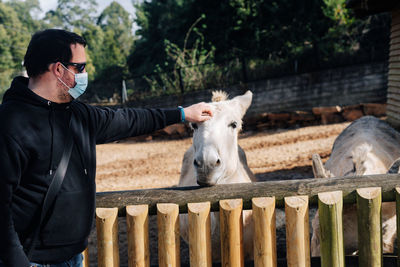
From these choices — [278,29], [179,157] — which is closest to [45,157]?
[179,157]

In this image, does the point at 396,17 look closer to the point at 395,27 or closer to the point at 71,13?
the point at 395,27

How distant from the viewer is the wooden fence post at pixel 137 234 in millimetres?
2244

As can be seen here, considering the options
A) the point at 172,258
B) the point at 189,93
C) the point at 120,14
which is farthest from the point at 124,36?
the point at 172,258

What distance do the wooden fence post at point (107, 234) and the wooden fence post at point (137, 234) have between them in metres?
0.10

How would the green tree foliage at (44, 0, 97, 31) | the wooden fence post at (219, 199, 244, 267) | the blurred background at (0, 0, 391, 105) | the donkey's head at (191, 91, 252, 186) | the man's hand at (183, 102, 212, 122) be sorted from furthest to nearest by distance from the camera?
the green tree foliage at (44, 0, 97, 31) < the blurred background at (0, 0, 391, 105) < the man's hand at (183, 102, 212, 122) < the donkey's head at (191, 91, 252, 186) < the wooden fence post at (219, 199, 244, 267)

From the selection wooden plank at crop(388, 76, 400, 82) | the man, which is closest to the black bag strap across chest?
the man

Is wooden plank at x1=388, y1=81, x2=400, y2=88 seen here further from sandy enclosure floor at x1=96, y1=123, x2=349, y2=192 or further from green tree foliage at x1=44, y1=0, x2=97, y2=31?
green tree foliage at x1=44, y1=0, x2=97, y2=31

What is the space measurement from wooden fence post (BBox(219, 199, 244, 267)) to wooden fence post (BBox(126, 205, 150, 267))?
19.0 inches

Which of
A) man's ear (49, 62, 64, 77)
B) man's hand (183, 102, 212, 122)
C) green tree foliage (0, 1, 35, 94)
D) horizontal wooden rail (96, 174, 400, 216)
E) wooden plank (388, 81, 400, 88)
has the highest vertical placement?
green tree foliage (0, 1, 35, 94)

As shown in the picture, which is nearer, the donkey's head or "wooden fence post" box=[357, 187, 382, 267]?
"wooden fence post" box=[357, 187, 382, 267]

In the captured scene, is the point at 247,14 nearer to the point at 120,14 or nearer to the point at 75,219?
the point at 75,219

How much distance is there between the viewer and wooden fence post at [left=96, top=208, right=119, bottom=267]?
2264 millimetres

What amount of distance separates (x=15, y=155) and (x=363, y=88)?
44.5ft

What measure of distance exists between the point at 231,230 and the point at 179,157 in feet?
30.6
